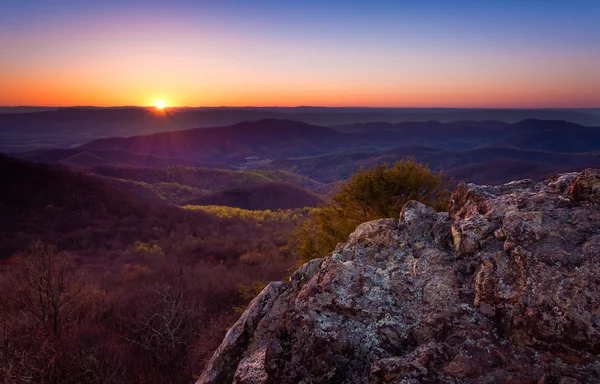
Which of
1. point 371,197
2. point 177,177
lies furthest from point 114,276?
point 177,177

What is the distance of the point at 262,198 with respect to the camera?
150250 mm

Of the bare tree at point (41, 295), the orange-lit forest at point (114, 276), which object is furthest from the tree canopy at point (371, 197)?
the bare tree at point (41, 295)

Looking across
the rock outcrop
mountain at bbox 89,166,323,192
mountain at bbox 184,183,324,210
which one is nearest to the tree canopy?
the rock outcrop

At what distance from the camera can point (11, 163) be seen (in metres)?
84.3

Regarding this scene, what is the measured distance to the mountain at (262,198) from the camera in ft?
469

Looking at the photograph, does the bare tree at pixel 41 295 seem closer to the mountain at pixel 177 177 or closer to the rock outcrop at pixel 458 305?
the rock outcrop at pixel 458 305

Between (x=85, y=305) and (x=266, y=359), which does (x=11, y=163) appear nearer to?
(x=85, y=305)

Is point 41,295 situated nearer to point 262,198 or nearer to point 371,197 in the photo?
point 371,197

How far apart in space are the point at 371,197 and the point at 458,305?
1838 cm

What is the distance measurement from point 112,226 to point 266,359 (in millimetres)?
76063

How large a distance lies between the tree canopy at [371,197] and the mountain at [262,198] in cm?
11619

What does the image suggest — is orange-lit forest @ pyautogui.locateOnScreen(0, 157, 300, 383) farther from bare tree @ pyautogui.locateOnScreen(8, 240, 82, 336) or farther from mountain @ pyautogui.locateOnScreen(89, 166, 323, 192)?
mountain @ pyautogui.locateOnScreen(89, 166, 323, 192)

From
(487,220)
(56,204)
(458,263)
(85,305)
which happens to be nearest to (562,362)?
(458,263)

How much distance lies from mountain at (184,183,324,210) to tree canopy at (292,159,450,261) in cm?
11619
